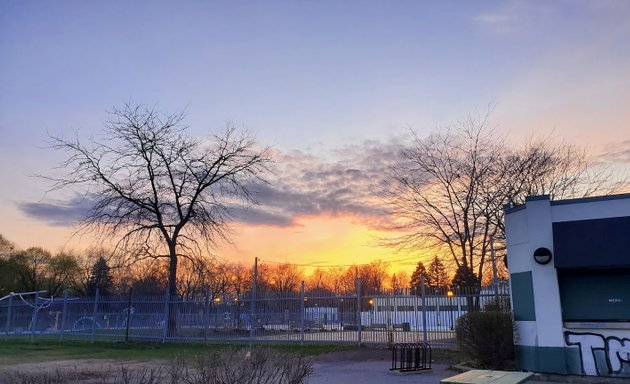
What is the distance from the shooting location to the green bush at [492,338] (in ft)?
46.0

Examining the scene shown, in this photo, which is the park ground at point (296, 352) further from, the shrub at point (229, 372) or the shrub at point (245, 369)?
the shrub at point (245, 369)

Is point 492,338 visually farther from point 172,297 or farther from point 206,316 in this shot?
point 172,297

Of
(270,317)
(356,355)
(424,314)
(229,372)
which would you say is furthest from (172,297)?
(229,372)

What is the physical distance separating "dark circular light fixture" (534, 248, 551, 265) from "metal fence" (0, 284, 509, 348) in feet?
11.2

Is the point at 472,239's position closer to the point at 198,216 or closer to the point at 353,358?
the point at 353,358

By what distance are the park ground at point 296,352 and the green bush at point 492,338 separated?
103 cm

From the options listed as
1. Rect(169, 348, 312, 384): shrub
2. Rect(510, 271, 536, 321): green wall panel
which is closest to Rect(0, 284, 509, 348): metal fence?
Rect(510, 271, 536, 321): green wall panel

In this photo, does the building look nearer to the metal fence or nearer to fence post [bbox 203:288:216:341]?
the metal fence

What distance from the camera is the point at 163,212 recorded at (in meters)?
32.1

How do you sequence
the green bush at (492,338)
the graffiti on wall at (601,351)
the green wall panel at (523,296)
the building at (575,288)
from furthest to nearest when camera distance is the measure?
the green bush at (492,338)
the green wall panel at (523,296)
the building at (575,288)
the graffiti on wall at (601,351)

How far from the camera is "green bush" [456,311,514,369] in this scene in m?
14.0

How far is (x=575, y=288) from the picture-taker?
43.3ft

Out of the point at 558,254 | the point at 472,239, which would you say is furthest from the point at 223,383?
the point at 472,239

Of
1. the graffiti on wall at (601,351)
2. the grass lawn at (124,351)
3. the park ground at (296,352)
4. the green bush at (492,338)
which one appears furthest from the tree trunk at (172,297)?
the graffiti on wall at (601,351)
